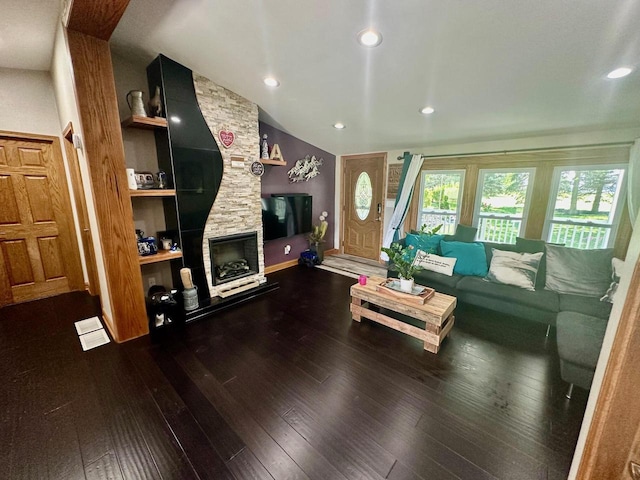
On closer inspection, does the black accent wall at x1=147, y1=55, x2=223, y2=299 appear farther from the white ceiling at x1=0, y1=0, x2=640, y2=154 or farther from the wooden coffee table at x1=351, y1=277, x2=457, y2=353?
the wooden coffee table at x1=351, y1=277, x2=457, y2=353

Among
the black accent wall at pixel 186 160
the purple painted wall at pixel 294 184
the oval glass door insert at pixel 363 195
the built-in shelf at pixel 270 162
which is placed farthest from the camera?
the oval glass door insert at pixel 363 195

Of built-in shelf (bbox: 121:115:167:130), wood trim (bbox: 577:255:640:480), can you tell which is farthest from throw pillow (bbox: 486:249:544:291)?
built-in shelf (bbox: 121:115:167:130)

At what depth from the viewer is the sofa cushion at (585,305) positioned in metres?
2.36

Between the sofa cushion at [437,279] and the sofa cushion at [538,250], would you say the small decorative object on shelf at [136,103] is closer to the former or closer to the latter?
the sofa cushion at [437,279]

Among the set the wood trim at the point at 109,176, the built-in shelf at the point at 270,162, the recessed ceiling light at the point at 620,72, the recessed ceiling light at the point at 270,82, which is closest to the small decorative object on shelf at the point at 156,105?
the wood trim at the point at 109,176

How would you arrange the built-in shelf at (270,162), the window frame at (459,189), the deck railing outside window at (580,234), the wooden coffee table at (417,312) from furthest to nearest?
the window frame at (459,189) < the built-in shelf at (270,162) < the deck railing outside window at (580,234) < the wooden coffee table at (417,312)

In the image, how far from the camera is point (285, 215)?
14.4ft

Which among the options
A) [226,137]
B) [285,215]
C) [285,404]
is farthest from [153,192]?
[285,404]

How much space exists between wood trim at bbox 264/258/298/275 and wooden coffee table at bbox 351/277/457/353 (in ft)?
6.88

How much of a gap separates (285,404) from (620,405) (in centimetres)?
172

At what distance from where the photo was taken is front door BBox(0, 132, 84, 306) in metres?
2.94

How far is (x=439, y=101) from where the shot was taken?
267 centimetres

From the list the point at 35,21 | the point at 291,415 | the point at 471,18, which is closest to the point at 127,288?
the point at 291,415

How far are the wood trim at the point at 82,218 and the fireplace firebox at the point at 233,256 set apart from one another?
1.26m
